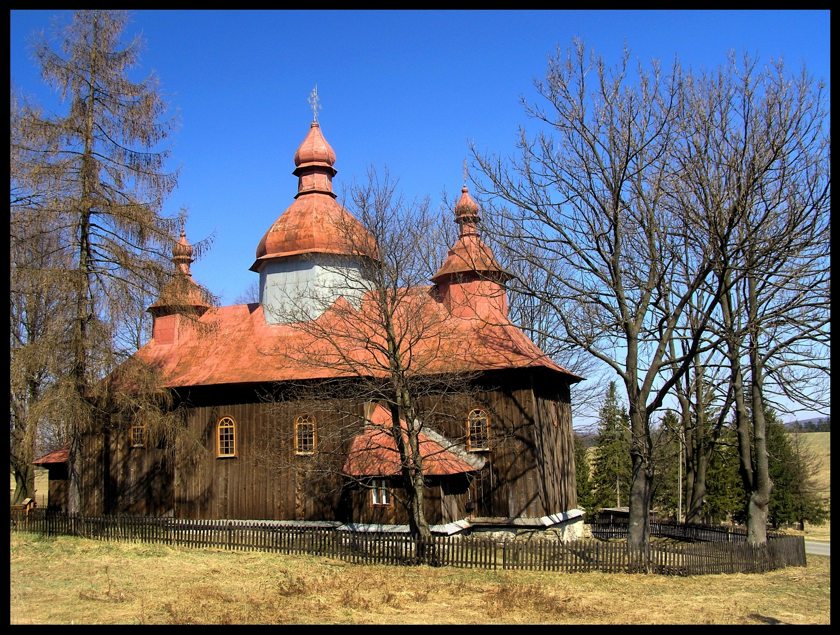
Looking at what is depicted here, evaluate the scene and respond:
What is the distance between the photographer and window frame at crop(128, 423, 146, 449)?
80.3ft

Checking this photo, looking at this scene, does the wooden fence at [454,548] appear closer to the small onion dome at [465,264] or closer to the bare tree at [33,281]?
the bare tree at [33,281]

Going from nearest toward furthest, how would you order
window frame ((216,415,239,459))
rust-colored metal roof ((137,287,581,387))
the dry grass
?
1. the dry grass
2. rust-colored metal roof ((137,287,581,387))
3. window frame ((216,415,239,459))

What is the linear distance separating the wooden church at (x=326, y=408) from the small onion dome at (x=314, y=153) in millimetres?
71

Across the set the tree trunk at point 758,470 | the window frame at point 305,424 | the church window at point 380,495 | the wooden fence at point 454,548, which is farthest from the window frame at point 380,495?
the tree trunk at point 758,470

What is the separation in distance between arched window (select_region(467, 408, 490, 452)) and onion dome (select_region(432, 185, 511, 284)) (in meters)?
4.27

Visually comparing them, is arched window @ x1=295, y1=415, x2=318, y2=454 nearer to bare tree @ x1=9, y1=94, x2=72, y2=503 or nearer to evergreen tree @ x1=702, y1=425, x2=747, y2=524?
bare tree @ x1=9, y1=94, x2=72, y2=503

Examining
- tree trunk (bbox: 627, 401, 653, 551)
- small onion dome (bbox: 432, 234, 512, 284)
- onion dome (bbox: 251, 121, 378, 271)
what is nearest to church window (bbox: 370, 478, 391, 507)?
tree trunk (bbox: 627, 401, 653, 551)

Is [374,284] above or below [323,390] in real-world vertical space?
above

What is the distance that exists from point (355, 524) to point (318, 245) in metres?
9.37

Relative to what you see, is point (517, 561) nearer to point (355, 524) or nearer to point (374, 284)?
point (355, 524)

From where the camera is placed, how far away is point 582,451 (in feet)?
145
